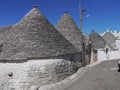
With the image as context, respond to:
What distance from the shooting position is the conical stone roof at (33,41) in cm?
1374

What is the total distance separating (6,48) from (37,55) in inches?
89.7

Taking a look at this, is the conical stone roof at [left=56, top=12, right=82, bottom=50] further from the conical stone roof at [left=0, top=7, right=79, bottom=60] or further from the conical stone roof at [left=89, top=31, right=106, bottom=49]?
the conical stone roof at [left=89, top=31, right=106, bottom=49]

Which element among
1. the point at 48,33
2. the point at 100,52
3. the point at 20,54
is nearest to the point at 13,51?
the point at 20,54

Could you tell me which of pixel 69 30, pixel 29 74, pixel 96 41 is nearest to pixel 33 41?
pixel 29 74

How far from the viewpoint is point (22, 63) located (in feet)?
44.0

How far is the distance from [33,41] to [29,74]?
2.09 metres

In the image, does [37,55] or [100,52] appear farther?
[100,52]

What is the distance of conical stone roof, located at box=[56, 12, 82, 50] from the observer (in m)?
21.0

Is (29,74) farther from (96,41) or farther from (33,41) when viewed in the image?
(96,41)

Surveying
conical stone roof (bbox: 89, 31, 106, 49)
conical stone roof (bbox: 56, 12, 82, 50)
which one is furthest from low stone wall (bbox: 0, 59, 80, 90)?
conical stone roof (bbox: 89, 31, 106, 49)

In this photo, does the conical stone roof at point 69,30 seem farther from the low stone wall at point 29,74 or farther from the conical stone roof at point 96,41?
the conical stone roof at point 96,41

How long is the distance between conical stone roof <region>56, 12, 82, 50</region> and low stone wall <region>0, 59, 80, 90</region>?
274 inches

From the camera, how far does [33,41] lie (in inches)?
557

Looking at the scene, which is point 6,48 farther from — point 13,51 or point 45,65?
point 45,65
